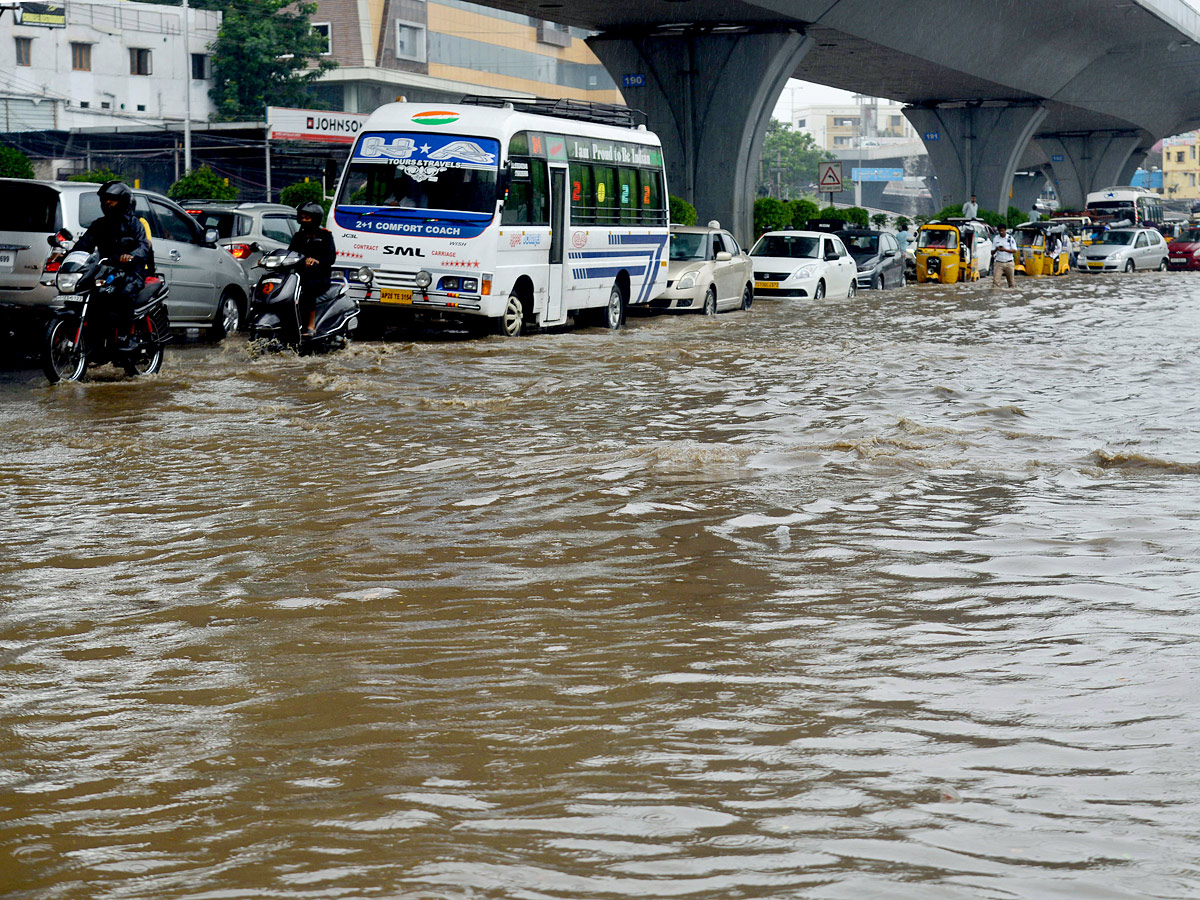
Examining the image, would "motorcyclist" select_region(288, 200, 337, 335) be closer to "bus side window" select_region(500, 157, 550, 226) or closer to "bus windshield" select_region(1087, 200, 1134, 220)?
"bus side window" select_region(500, 157, 550, 226)

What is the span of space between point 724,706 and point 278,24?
6270 cm

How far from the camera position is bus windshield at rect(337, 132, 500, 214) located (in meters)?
17.3

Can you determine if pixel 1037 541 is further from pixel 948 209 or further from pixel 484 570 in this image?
pixel 948 209

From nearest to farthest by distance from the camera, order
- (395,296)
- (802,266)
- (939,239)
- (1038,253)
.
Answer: (395,296)
(802,266)
(939,239)
(1038,253)

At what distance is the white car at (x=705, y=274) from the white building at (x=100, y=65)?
3549 cm

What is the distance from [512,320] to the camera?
60.2 feet

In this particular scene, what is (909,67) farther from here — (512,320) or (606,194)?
(512,320)

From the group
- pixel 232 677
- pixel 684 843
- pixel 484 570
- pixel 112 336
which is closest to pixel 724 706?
pixel 684 843

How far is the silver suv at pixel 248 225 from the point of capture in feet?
66.4

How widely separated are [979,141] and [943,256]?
24.1 metres

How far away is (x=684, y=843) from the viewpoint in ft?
11.5

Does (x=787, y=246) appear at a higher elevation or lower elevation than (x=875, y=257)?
higher

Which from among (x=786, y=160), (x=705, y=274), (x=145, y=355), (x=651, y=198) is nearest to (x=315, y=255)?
(x=145, y=355)

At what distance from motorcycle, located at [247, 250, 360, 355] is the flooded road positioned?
3.75 meters
